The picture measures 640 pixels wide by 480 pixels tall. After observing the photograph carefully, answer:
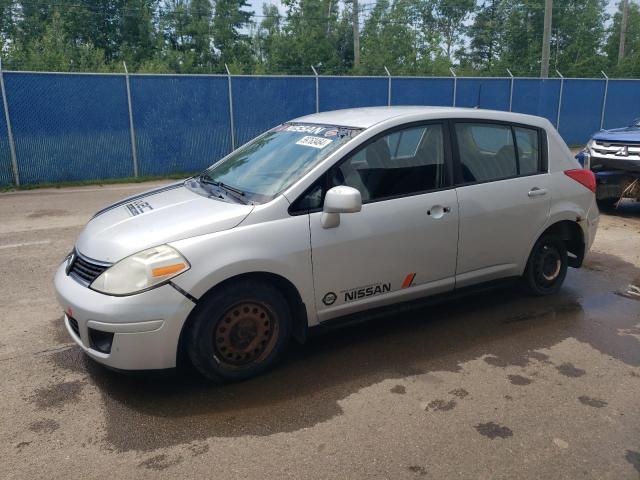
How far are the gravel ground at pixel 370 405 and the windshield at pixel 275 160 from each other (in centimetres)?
125

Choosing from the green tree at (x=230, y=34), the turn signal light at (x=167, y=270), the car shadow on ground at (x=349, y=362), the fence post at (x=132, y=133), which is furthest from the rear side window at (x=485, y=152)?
the green tree at (x=230, y=34)

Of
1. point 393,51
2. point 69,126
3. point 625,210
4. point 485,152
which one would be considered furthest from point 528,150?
point 393,51

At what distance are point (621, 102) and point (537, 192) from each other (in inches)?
786

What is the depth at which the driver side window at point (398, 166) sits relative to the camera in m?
3.99

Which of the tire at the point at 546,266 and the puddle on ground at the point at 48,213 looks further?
the puddle on ground at the point at 48,213

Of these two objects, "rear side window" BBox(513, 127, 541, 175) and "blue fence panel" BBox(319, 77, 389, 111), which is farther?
"blue fence panel" BBox(319, 77, 389, 111)

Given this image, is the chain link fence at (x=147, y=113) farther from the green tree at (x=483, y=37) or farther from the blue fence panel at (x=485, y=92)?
the green tree at (x=483, y=37)

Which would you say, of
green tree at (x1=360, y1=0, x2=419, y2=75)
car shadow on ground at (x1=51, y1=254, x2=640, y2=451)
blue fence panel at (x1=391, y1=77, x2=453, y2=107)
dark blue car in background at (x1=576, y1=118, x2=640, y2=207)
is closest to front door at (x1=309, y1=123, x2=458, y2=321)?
car shadow on ground at (x1=51, y1=254, x2=640, y2=451)

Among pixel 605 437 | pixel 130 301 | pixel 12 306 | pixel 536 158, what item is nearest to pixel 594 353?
pixel 605 437

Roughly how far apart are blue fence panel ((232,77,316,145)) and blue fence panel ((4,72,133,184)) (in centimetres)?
287

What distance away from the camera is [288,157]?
421 centimetres

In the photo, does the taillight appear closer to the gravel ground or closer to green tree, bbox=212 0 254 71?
the gravel ground

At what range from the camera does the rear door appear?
445 cm

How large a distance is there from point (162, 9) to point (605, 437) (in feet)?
129
